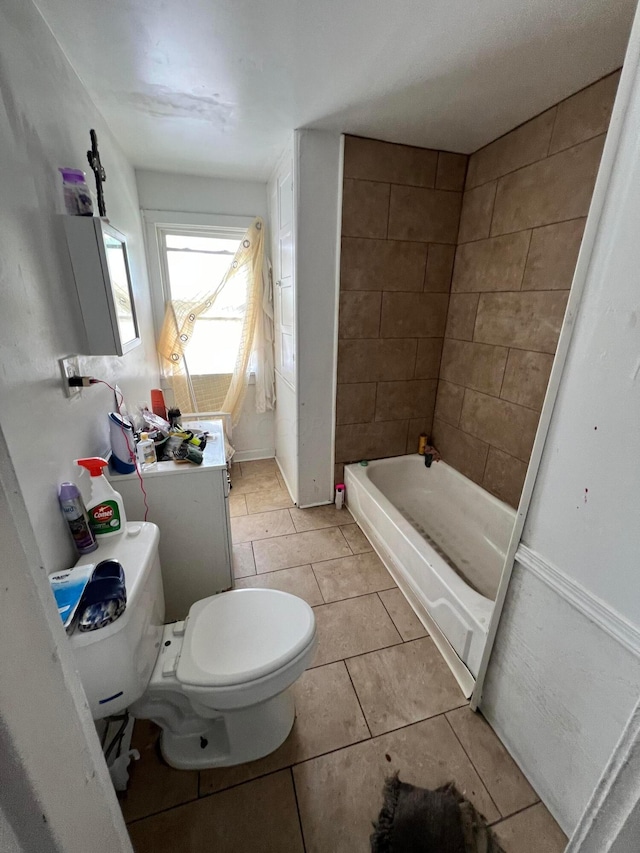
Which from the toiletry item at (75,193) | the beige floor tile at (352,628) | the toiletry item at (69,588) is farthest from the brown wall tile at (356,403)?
the toiletry item at (69,588)

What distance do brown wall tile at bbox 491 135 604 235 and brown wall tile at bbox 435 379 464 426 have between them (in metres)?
0.88

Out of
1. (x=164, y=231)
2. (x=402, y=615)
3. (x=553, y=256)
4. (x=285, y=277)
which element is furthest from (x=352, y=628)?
(x=164, y=231)

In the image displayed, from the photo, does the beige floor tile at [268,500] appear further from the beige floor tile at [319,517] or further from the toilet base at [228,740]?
the toilet base at [228,740]

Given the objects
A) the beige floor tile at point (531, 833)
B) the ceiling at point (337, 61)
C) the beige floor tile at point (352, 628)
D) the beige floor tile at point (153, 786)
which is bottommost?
the beige floor tile at point (153, 786)

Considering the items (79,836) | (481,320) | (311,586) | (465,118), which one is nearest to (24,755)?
(79,836)

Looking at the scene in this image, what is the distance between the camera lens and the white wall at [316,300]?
181 cm

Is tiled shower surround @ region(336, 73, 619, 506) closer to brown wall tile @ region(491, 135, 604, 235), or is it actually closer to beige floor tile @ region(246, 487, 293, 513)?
brown wall tile @ region(491, 135, 604, 235)

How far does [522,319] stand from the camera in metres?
1.70

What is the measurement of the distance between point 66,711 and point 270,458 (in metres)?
2.80

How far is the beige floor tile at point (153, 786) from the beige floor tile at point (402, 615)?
0.92 metres

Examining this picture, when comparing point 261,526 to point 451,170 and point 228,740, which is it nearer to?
point 228,740

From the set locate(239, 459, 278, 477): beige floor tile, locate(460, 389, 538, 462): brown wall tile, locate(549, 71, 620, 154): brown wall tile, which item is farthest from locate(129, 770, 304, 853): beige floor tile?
locate(549, 71, 620, 154): brown wall tile

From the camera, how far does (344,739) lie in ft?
3.84

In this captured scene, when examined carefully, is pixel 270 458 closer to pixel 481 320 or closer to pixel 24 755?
pixel 481 320
